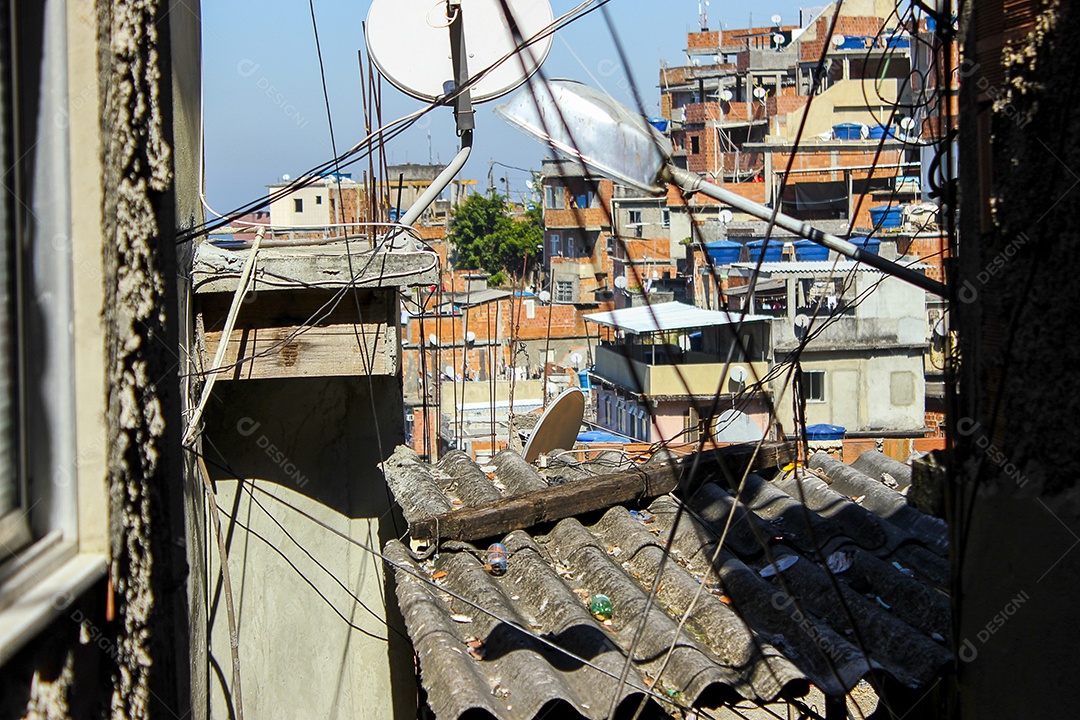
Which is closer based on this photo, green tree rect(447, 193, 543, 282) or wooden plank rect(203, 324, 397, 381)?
wooden plank rect(203, 324, 397, 381)

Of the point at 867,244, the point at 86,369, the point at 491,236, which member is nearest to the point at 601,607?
the point at 867,244

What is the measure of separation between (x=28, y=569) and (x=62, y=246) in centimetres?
55

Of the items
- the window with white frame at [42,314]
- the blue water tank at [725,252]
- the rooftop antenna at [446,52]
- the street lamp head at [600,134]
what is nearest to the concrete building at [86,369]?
the window with white frame at [42,314]

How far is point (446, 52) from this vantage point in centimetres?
521

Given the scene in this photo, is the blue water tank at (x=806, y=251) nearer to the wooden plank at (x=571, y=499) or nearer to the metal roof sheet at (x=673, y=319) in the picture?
the metal roof sheet at (x=673, y=319)

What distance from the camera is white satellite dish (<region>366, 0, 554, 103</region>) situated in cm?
517

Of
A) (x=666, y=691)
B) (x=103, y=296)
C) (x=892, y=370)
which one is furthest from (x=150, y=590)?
(x=892, y=370)

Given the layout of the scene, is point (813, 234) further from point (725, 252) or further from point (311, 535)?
point (725, 252)

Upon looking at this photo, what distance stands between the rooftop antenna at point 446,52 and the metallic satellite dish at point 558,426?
2.22 metres

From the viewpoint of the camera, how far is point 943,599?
3.82m

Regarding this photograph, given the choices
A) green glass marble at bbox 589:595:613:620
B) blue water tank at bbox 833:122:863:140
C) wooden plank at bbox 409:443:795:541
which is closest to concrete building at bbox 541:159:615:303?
blue water tank at bbox 833:122:863:140

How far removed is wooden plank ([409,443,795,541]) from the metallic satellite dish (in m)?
1.50

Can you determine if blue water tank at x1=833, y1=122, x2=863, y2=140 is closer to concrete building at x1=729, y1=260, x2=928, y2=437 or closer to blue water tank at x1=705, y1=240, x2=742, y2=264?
blue water tank at x1=705, y1=240, x2=742, y2=264

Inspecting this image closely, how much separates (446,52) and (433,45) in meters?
0.07
